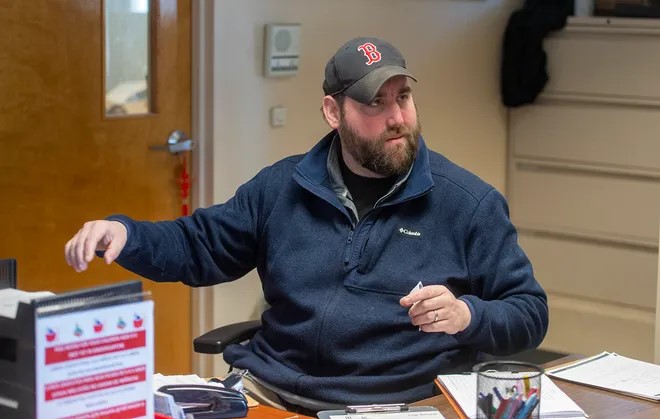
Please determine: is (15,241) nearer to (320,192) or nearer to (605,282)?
(320,192)

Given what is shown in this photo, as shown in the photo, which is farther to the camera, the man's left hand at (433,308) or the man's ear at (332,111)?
the man's ear at (332,111)

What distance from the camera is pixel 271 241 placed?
8.40ft

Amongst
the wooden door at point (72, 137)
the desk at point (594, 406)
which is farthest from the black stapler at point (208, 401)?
the wooden door at point (72, 137)

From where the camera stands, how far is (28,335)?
156 cm

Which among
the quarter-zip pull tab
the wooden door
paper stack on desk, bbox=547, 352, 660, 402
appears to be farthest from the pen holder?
the wooden door

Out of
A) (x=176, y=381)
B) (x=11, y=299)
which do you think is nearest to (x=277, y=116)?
(x=176, y=381)

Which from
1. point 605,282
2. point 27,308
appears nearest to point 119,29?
point 27,308

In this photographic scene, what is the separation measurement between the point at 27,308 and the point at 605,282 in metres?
3.50

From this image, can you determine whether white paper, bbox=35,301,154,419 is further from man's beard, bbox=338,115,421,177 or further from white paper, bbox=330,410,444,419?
man's beard, bbox=338,115,421,177

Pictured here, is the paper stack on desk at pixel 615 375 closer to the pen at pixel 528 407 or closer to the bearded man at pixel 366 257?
the bearded man at pixel 366 257

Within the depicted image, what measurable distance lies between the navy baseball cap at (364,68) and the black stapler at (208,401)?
0.80 m

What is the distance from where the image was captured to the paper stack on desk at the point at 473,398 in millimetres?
1982

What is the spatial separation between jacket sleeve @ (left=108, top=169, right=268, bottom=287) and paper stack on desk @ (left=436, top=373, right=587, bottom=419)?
2.28 feet

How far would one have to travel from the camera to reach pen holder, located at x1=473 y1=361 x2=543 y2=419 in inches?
68.4
